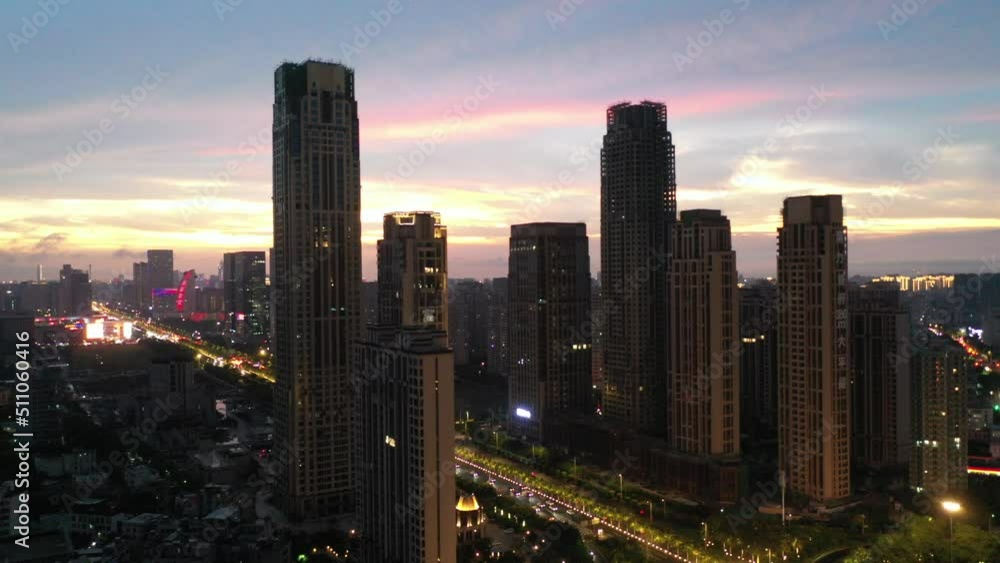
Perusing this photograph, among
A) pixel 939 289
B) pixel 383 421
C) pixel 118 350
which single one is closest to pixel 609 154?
pixel 383 421

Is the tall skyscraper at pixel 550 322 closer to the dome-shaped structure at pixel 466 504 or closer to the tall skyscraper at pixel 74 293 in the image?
the dome-shaped structure at pixel 466 504

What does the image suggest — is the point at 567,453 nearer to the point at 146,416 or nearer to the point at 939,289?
the point at 146,416

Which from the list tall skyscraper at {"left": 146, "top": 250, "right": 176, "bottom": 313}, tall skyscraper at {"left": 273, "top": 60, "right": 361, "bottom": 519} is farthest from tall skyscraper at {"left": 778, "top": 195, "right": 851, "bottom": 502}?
tall skyscraper at {"left": 146, "top": 250, "right": 176, "bottom": 313}

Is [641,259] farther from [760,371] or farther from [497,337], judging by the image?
[497,337]

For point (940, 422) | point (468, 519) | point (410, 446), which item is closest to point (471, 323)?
point (940, 422)

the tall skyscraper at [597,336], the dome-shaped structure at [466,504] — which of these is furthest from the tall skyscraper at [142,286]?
the dome-shaped structure at [466,504]
